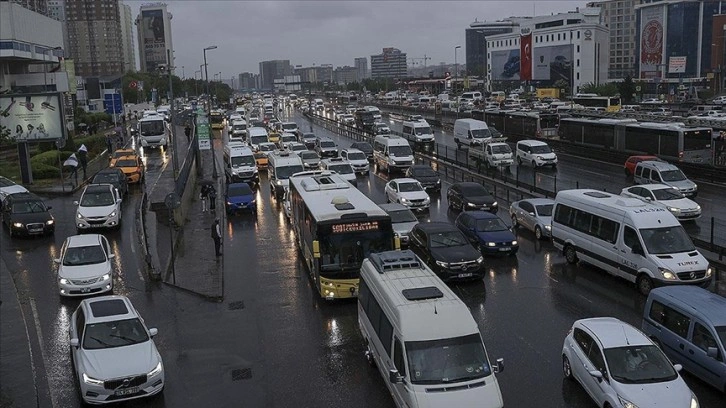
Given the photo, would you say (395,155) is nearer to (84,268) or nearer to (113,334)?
(84,268)

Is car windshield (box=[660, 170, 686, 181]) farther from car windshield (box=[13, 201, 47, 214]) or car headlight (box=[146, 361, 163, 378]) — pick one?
car windshield (box=[13, 201, 47, 214])

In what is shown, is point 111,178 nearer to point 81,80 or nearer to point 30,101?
point 30,101

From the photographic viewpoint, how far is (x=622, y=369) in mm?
12211

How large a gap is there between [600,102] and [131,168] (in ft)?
220

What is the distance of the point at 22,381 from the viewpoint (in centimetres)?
1486

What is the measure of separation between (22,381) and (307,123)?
8986 cm

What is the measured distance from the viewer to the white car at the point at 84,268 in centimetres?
2069

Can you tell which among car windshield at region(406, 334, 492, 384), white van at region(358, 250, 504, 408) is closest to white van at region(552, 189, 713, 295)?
white van at region(358, 250, 504, 408)

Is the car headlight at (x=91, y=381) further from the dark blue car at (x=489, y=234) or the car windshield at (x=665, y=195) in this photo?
the car windshield at (x=665, y=195)

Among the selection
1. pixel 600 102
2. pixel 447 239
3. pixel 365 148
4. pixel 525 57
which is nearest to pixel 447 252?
pixel 447 239

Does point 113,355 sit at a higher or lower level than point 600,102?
lower

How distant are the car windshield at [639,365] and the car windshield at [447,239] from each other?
9.96m

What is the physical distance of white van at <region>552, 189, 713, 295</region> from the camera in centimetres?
1883

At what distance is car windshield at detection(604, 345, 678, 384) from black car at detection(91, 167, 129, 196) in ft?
96.8
